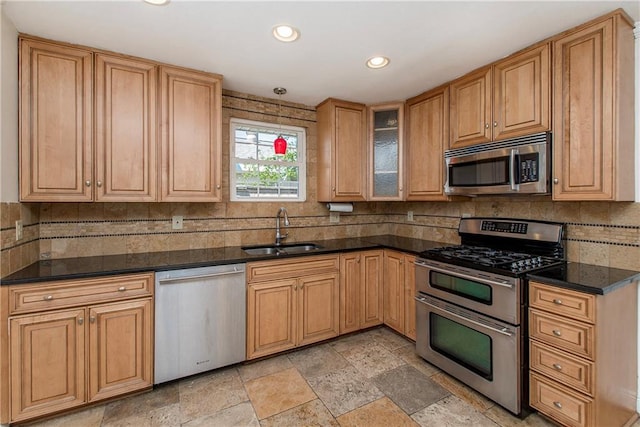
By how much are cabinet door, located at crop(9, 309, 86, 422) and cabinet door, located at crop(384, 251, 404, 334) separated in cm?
248

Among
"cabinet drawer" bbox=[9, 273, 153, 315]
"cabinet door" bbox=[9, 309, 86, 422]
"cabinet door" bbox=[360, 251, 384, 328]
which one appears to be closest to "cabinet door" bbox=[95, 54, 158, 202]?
"cabinet drawer" bbox=[9, 273, 153, 315]

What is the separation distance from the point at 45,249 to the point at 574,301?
138 inches

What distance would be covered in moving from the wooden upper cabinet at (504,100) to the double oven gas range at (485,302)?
2.43ft

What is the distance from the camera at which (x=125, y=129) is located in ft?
7.21

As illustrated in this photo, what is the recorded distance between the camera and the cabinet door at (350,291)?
2877 mm

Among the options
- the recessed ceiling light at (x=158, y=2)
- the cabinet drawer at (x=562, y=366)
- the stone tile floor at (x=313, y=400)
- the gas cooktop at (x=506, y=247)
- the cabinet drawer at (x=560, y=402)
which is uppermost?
the recessed ceiling light at (x=158, y=2)

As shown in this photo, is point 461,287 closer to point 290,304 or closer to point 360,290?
point 360,290

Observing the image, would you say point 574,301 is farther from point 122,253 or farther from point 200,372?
point 122,253

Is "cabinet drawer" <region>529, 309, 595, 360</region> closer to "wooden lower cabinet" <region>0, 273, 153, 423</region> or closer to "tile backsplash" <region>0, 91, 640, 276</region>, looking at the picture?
"tile backsplash" <region>0, 91, 640, 276</region>

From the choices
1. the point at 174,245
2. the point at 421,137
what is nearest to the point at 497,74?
the point at 421,137

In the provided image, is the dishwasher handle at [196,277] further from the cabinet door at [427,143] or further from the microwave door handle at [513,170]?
the microwave door handle at [513,170]

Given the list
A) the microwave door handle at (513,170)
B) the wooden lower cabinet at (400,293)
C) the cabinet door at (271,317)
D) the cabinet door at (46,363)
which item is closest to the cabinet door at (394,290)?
the wooden lower cabinet at (400,293)

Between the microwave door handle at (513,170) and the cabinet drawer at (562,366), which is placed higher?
the microwave door handle at (513,170)

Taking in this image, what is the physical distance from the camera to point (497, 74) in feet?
7.44
